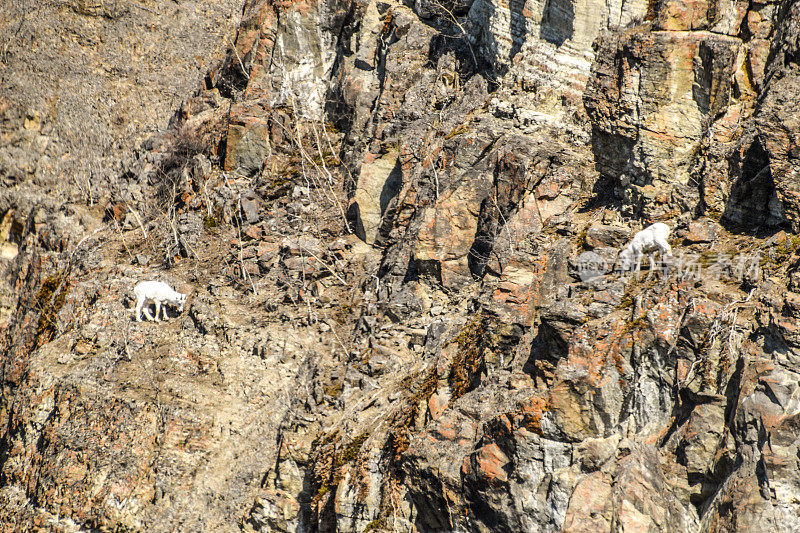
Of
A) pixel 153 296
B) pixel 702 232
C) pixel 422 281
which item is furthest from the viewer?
pixel 153 296

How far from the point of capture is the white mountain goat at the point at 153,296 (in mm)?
17328

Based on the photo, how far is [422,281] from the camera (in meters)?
15.0

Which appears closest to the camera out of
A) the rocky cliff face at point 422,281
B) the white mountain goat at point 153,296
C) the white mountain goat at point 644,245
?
the rocky cliff face at point 422,281

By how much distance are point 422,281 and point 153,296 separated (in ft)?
22.9

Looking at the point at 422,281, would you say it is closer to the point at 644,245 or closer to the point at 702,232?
the point at 644,245

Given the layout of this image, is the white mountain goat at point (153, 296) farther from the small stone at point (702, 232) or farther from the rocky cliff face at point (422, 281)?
the small stone at point (702, 232)

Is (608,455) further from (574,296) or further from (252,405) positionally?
(252,405)

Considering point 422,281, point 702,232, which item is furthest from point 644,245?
point 422,281

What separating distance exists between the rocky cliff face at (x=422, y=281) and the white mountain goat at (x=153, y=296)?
1.46ft

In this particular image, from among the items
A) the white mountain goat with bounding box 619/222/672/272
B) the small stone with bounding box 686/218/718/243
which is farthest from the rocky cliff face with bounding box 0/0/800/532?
the white mountain goat with bounding box 619/222/672/272

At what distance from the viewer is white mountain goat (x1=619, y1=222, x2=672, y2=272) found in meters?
10.9

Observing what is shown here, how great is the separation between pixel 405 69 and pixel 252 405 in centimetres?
959

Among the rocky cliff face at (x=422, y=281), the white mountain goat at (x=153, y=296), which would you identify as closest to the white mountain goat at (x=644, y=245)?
the rocky cliff face at (x=422, y=281)

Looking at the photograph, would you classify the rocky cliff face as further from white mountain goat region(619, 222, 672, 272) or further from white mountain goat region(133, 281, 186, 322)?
white mountain goat region(133, 281, 186, 322)
